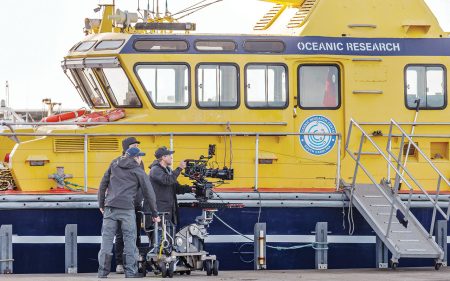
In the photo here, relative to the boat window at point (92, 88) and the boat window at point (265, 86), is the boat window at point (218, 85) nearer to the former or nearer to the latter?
the boat window at point (265, 86)

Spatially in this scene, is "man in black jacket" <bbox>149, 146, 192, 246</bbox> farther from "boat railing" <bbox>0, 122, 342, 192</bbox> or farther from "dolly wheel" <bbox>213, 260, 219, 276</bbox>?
"boat railing" <bbox>0, 122, 342, 192</bbox>

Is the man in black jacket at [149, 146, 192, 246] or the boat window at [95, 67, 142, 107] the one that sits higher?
the boat window at [95, 67, 142, 107]

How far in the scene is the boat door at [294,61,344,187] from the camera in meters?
19.5

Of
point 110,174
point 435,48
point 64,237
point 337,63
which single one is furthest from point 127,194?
point 435,48

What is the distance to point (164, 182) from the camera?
56.8 feet

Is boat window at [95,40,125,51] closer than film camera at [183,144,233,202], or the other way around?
film camera at [183,144,233,202]

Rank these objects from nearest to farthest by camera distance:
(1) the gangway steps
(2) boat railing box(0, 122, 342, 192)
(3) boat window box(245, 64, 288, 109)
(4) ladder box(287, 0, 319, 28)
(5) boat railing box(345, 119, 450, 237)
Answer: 1. (5) boat railing box(345, 119, 450, 237)
2. (1) the gangway steps
3. (2) boat railing box(0, 122, 342, 192)
4. (3) boat window box(245, 64, 288, 109)
5. (4) ladder box(287, 0, 319, 28)

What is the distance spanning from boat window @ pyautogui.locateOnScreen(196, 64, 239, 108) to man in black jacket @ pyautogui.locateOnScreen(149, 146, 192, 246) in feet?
6.56

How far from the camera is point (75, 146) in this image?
18984 mm

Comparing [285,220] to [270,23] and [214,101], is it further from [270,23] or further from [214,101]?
[270,23]

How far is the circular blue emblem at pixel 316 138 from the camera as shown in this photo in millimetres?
19516

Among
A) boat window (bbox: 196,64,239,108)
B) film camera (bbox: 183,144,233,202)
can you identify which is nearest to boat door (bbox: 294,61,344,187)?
boat window (bbox: 196,64,239,108)

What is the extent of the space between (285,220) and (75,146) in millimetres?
3330

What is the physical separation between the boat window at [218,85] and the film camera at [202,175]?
4.77 feet
